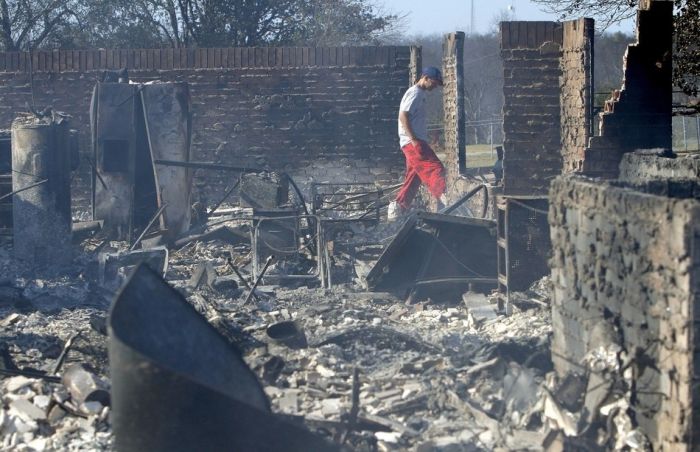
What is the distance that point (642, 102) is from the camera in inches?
377

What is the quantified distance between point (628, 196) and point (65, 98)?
12758 millimetres

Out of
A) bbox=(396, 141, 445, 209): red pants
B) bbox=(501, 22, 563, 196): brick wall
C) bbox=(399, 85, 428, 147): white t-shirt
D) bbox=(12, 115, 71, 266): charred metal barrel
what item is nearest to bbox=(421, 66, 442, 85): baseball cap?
bbox=(399, 85, 428, 147): white t-shirt

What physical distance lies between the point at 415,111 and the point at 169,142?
124 inches

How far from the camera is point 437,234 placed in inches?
368

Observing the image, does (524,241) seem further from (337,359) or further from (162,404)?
(162,404)

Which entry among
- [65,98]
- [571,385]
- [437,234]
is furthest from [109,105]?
[571,385]

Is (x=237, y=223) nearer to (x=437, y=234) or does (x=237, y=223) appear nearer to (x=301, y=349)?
(x=437, y=234)

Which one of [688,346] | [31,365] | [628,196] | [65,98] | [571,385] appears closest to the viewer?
[688,346]

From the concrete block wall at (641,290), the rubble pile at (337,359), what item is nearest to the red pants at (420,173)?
the rubble pile at (337,359)

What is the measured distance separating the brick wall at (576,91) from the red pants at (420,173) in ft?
6.37

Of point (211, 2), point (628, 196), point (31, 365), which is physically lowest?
point (31, 365)

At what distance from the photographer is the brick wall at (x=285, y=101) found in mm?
15773

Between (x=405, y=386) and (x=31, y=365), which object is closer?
(x=405, y=386)

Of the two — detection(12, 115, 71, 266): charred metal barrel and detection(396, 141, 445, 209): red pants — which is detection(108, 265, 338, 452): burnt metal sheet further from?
detection(396, 141, 445, 209): red pants
